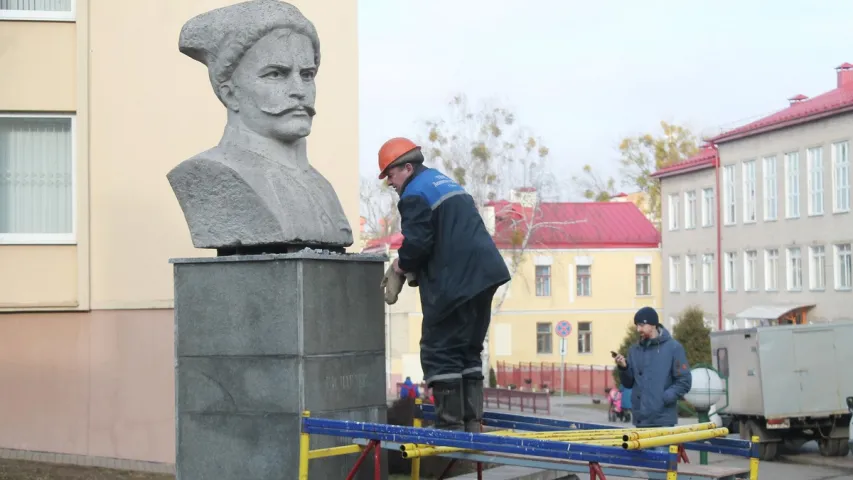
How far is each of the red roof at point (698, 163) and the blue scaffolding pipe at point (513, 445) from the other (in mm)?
44883

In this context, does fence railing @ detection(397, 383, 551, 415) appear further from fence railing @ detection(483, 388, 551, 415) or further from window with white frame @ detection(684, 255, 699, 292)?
window with white frame @ detection(684, 255, 699, 292)

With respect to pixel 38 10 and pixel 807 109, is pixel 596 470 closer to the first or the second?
pixel 38 10

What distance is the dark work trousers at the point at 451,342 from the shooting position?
766 cm

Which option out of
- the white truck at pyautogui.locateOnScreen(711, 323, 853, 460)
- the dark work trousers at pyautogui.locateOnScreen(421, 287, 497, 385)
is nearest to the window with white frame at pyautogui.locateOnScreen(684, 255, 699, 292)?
the white truck at pyautogui.locateOnScreen(711, 323, 853, 460)

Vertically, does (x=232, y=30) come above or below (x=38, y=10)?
below

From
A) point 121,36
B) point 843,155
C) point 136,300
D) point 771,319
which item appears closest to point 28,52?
point 121,36

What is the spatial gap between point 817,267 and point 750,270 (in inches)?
200

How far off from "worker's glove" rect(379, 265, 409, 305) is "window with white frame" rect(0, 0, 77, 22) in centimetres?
1013

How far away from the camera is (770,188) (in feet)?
153

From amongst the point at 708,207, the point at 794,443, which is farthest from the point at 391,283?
the point at 708,207

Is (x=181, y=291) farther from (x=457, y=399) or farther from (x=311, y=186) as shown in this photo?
(x=457, y=399)

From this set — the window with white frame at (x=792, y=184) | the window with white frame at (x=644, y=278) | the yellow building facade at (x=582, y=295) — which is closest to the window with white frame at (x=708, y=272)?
the window with white frame at (x=792, y=184)

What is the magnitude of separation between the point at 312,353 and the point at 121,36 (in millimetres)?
9993

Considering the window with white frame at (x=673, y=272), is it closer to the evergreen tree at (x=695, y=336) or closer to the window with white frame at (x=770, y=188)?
the window with white frame at (x=770, y=188)
